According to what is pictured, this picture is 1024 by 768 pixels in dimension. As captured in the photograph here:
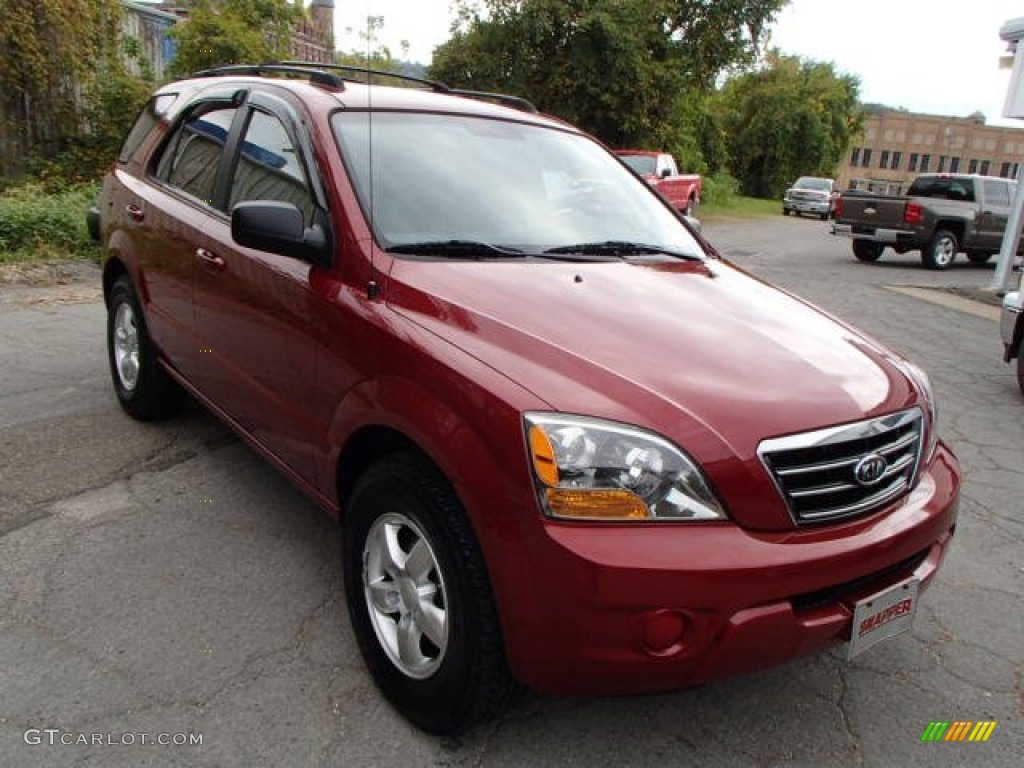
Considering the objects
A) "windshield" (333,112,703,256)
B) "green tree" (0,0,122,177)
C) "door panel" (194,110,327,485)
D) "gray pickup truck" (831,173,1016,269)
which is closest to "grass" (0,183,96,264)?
"green tree" (0,0,122,177)

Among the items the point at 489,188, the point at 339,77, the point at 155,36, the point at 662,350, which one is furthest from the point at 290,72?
the point at 155,36

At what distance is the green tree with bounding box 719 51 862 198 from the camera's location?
143 ft

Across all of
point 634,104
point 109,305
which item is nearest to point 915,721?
point 109,305

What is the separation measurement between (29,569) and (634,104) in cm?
2006

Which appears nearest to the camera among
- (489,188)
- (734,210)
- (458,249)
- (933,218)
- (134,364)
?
(458,249)

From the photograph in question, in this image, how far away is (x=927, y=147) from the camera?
87.4 metres

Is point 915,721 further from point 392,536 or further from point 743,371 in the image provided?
point 392,536

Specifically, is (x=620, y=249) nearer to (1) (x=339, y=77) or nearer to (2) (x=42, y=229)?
(1) (x=339, y=77)

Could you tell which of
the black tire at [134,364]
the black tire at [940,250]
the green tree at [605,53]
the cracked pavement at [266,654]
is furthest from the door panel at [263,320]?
the green tree at [605,53]

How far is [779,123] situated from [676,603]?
45.9 meters

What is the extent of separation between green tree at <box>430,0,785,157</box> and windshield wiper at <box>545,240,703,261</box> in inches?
705

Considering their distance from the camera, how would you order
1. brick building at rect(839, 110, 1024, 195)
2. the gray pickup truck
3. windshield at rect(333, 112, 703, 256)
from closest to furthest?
windshield at rect(333, 112, 703, 256) < the gray pickup truck < brick building at rect(839, 110, 1024, 195)

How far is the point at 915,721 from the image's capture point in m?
2.49

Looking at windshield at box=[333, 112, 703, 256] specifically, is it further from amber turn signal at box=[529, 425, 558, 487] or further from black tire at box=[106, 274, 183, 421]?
black tire at box=[106, 274, 183, 421]
